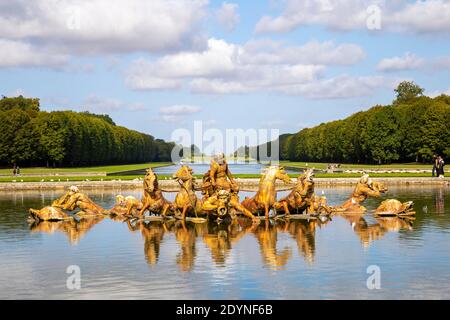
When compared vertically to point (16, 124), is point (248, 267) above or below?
below

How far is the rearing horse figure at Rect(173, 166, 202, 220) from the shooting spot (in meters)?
22.0

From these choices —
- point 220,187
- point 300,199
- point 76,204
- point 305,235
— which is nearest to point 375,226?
point 305,235

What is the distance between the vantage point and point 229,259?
14.8 metres

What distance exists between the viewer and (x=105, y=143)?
4380 inches

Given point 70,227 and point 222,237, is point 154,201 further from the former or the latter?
→ point 222,237

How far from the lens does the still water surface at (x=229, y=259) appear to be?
1188 centimetres

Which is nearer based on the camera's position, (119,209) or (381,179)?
(119,209)

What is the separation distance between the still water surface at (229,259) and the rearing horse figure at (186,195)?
0.79 meters

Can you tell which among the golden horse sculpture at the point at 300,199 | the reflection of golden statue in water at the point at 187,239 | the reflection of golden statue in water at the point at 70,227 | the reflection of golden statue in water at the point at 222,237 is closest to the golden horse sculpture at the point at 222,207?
the reflection of golden statue in water at the point at 222,237

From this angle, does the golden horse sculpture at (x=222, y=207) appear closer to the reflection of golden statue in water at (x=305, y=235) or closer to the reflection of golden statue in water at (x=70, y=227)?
the reflection of golden statue in water at (x=305, y=235)

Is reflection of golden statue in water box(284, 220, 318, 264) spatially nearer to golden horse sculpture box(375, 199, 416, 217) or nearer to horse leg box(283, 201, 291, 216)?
horse leg box(283, 201, 291, 216)
